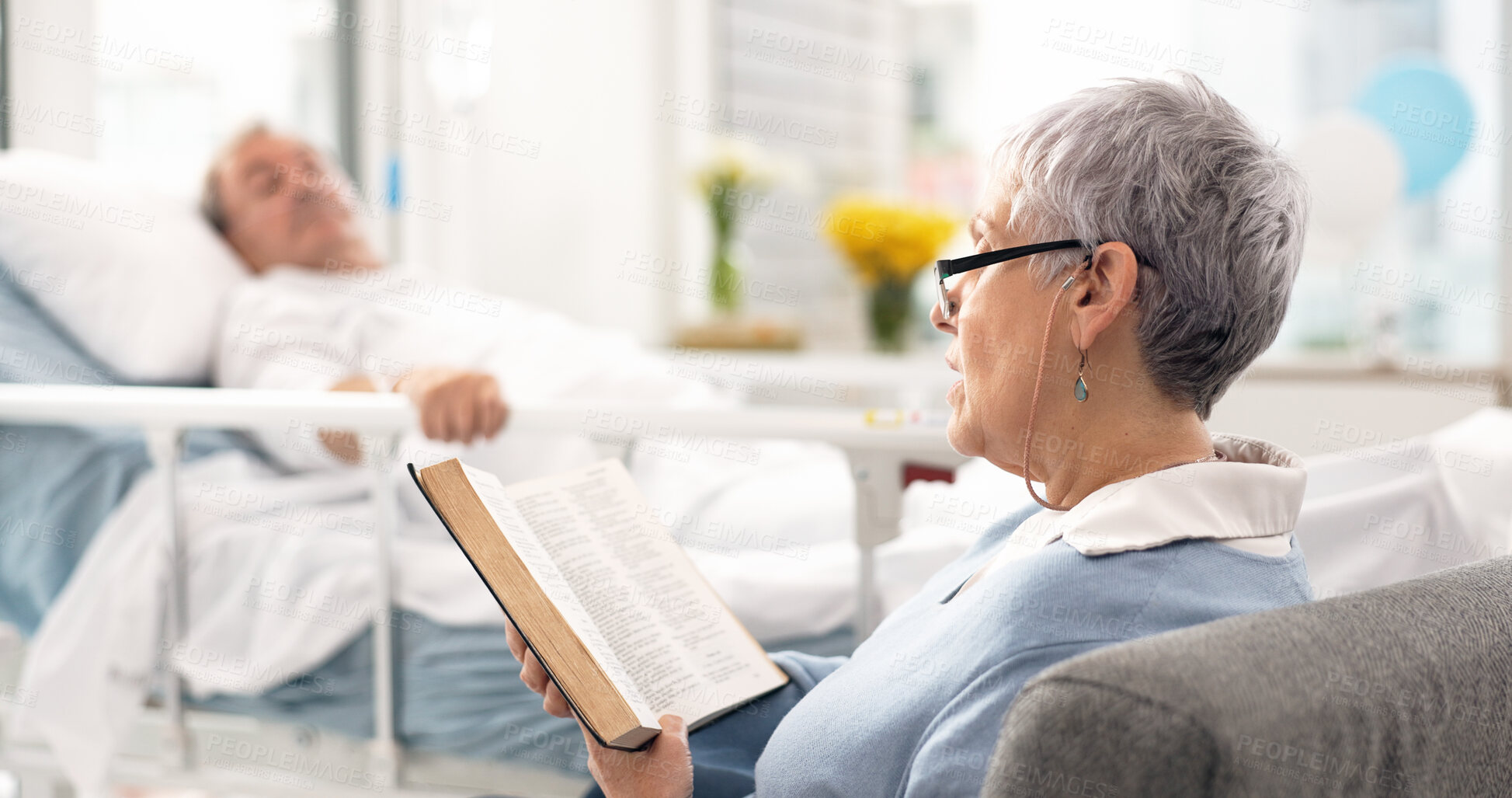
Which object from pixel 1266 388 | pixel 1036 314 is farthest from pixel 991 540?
pixel 1266 388

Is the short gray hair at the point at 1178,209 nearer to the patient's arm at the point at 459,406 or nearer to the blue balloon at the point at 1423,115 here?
the patient's arm at the point at 459,406

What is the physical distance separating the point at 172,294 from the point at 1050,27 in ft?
8.88

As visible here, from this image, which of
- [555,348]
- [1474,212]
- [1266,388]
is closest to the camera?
[555,348]

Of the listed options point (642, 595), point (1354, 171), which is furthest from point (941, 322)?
point (1354, 171)

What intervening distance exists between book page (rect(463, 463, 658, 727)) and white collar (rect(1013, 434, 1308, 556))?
342mm

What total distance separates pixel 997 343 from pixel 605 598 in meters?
0.41

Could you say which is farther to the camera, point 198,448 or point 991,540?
point 198,448

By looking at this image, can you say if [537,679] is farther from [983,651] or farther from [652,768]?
[983,651]

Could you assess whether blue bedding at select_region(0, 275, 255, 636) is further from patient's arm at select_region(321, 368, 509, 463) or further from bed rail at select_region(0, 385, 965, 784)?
patient's arm at select_region(321, 368, 509, 463)

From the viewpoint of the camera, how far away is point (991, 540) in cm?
99

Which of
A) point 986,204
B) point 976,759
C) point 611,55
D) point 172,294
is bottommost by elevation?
point 976,759

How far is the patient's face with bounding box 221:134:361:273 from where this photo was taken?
2219mm

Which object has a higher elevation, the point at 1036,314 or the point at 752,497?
the point at 1036,314

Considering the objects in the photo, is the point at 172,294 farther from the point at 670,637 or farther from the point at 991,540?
the point at 991,540
